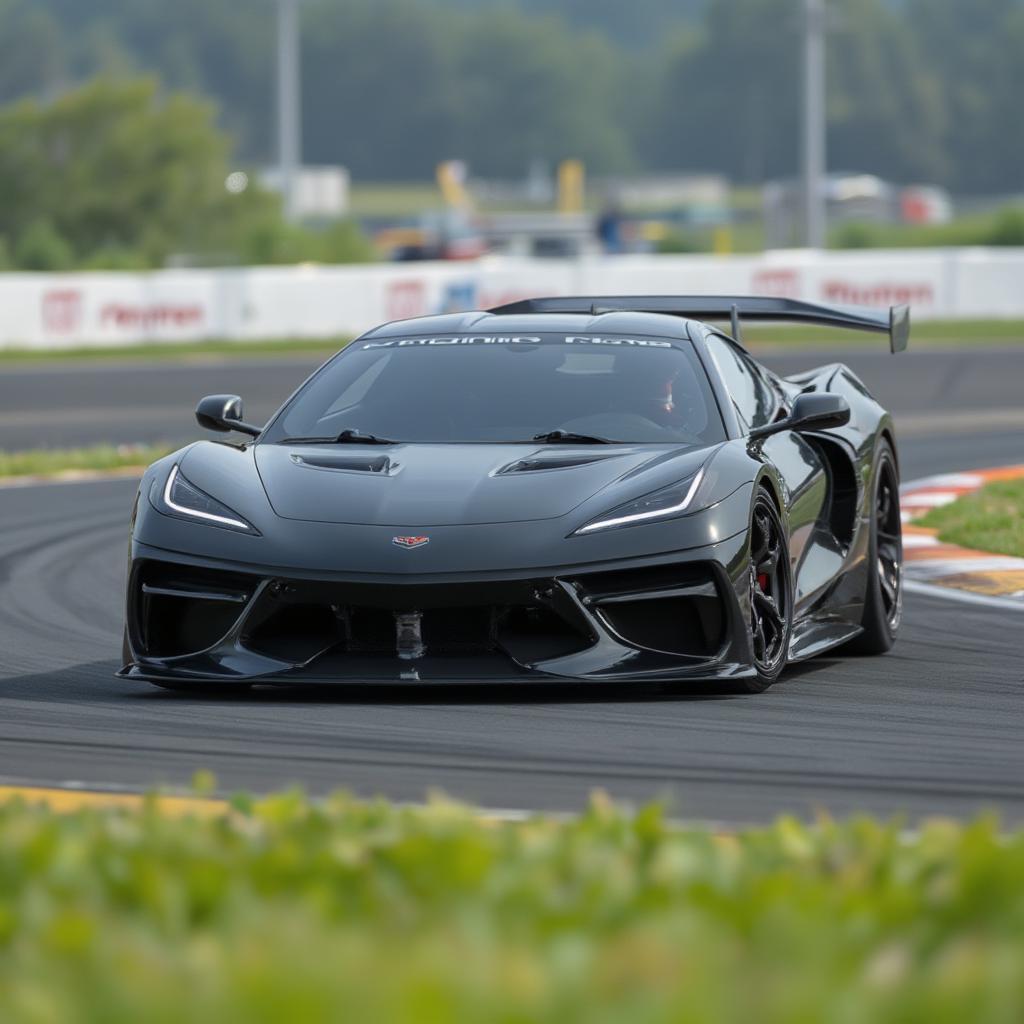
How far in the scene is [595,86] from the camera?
167875mm

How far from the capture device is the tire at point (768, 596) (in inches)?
262

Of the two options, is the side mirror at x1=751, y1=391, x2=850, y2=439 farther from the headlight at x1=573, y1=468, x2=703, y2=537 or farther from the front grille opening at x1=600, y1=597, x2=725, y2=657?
the front grille opening at x1=600, y1=597, x2=725, y2=657

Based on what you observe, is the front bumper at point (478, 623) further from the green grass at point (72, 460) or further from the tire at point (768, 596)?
the green grass at point (72, 460)

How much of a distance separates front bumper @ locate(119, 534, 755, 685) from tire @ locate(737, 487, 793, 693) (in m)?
0.14

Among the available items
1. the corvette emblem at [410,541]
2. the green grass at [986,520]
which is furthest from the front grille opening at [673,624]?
the green grass at [986,520]

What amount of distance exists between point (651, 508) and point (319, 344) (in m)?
24.1

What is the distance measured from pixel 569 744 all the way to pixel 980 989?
10.3 feet

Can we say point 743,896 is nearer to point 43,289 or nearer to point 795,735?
point 795,735

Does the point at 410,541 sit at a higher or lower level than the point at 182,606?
higher

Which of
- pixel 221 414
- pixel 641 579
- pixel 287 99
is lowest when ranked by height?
pixel 641 579

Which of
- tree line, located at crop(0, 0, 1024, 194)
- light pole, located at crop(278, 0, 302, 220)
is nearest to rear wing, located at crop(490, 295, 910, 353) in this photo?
light pole, located at crop(278, 0, 302, 220)

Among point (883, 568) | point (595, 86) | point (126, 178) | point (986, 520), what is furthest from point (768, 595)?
point (595, 86)

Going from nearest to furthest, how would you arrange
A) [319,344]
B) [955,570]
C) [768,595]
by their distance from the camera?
[768,595] → [955,570] → [319,344]

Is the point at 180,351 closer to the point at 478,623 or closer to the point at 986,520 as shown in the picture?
the point at 986,520
